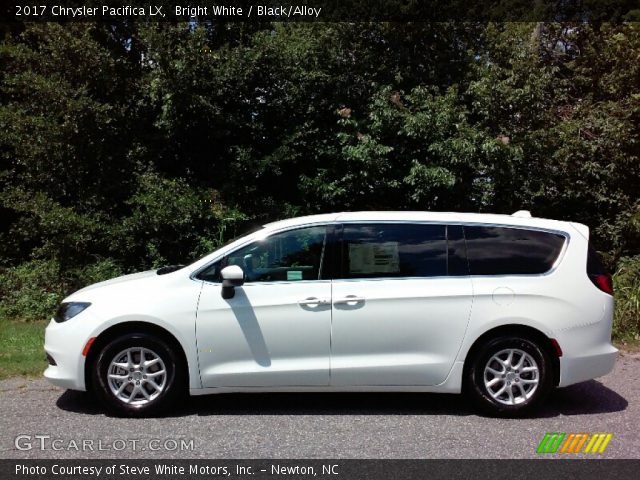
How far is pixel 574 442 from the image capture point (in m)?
4.66

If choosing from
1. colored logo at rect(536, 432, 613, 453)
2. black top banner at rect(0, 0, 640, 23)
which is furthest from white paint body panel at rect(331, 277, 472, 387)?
black top banner at rect(0, 0, 640, 23)

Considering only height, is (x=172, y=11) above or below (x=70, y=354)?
above

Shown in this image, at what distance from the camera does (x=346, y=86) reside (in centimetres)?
1102

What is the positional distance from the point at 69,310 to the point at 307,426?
2.20 m

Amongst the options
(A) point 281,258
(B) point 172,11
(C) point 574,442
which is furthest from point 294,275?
(B) point 172,11

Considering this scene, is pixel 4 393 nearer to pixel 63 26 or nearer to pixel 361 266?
pixel 361 266

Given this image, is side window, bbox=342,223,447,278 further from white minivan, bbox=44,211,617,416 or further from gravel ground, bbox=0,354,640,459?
gravel ground, bbox=0,354,640,459

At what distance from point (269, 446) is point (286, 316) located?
1051 millimetres

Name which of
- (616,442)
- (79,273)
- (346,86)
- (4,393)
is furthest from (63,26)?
(616,442)

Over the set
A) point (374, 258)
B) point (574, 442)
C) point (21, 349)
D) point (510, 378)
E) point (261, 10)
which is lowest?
point (574, 442)

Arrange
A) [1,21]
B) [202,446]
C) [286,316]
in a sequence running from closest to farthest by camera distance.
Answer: [202,446] → [286,316] → [1,21]

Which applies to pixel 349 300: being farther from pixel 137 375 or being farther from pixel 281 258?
pixel 137 375

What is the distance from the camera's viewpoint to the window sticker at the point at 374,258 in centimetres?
528

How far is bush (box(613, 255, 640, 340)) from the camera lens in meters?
8.40
